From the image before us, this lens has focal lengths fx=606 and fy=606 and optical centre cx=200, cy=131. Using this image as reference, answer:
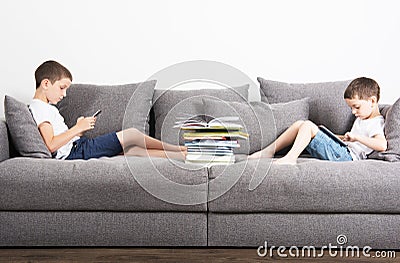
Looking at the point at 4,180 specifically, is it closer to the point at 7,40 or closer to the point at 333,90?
the point at 7,40

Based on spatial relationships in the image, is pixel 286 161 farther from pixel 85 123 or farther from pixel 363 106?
pixel 85 123

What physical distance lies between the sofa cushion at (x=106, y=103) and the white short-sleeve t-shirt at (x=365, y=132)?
46.4 inches

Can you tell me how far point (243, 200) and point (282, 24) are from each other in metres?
1.71

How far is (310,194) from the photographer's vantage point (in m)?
2.69

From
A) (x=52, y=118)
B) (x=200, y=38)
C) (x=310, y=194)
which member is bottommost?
(x=310, y=194)

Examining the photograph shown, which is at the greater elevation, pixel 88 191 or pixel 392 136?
pixel 392 136

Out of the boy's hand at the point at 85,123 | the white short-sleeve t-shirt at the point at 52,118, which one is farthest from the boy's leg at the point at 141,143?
the white short-sleeve t-shirt at the point at 52,118

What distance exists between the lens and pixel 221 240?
274 centimetres

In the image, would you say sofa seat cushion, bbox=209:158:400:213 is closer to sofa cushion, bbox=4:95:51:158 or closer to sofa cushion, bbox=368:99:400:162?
sofa cushion, bbox=368:99:400:162

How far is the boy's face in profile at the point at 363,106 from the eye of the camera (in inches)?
130

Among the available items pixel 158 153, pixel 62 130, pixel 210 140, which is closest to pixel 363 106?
pixel 210 140

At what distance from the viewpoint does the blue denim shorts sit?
10.4ft

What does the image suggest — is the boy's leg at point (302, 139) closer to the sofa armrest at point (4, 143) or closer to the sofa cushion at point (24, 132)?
the sofa cushion at point (24, 132)

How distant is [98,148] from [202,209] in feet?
2.78
